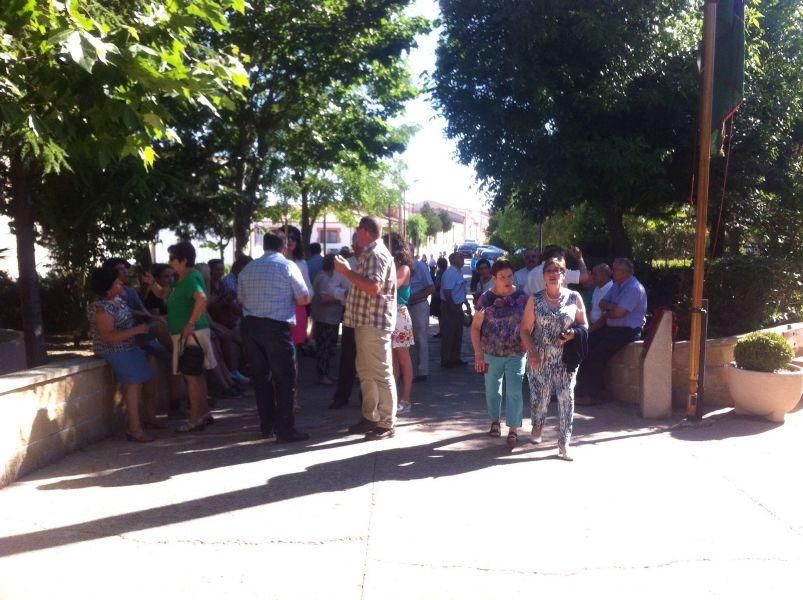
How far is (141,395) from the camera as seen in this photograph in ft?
25.7

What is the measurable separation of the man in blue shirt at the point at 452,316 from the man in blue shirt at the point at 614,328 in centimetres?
331

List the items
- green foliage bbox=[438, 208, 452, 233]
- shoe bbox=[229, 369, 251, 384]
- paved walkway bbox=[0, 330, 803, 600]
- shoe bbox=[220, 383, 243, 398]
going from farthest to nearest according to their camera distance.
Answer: green foliage bbox=[438, 208, 452, 233] → shoe bbox=[229, 369, 251, 384] → shoe bbox=[220, 383, 243, 398] → paved walkway bbox=[0, 330, 803, 600]

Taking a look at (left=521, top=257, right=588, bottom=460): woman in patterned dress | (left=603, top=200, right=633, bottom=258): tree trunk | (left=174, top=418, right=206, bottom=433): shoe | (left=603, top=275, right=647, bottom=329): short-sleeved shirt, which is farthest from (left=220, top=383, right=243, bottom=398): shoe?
(left=603, top=200, right=633, bottom=258): tree trunk

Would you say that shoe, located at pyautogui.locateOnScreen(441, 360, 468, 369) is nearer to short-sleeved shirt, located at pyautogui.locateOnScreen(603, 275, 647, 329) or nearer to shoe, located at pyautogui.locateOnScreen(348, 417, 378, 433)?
short-sleeved shirt, located at pyautogui.locateOnScreen(603, 275, 647, 329)

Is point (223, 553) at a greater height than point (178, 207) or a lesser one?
lesser

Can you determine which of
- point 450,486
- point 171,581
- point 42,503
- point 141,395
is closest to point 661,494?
point 450,486

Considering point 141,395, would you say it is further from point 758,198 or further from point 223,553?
point 758,198

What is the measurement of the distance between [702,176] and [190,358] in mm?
5278

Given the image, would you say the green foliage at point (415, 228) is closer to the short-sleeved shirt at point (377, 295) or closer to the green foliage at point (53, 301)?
the green foliage at point (53, 301)

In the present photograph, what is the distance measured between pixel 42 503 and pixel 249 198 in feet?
28.5

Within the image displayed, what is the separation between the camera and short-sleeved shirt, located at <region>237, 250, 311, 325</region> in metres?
6.87

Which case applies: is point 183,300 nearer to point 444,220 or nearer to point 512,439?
point 512,439

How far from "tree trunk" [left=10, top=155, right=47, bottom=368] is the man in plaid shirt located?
516 centimetres

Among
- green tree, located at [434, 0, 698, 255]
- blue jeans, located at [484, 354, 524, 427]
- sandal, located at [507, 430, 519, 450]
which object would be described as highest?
green tree, located at [434, 0, 698, 255]
